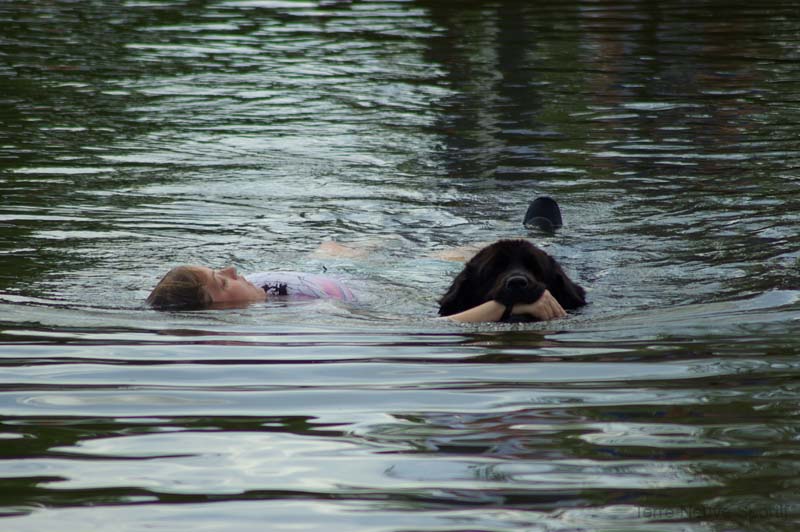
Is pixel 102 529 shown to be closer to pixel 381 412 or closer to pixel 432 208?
pixel 381 412

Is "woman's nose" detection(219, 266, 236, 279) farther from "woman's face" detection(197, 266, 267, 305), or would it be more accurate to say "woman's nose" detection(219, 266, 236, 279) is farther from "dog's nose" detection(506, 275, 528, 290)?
"dog's nose" detection(506, 275, 528, 290)

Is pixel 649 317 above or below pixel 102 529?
below

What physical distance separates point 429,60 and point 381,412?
14238 millimetres

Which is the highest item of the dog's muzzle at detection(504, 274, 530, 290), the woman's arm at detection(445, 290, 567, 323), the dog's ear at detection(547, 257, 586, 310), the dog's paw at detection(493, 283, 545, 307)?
the dog's muzzle at detection(504, 274, 530, 290)

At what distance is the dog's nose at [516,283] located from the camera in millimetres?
6121

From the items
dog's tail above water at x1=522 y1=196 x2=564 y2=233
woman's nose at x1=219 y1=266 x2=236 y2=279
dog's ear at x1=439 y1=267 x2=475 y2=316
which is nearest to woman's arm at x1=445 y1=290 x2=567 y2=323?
dog's ear at x1=439 y1=267 x2=475 y2=316

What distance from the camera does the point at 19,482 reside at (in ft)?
11.5

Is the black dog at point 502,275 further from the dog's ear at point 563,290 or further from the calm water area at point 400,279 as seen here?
the calm water area at point 400,279

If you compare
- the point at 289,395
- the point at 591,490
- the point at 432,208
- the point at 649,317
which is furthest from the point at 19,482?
the point at 432,208

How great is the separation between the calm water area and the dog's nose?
0.24 metres

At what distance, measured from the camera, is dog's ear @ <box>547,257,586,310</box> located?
22.3 ft

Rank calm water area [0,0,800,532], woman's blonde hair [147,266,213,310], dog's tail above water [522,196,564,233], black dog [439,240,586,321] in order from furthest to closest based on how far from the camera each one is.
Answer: dog's tail above water [522,196,564,233] → black dog [439,240,586,321] → woman's blonde hair [147,266,213,310] → calm water area [0,0,800,532]

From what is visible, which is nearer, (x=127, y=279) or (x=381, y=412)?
(x=381, y=412)

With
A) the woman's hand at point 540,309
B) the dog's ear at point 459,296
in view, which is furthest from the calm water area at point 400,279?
the dog's ear at point 459,296
